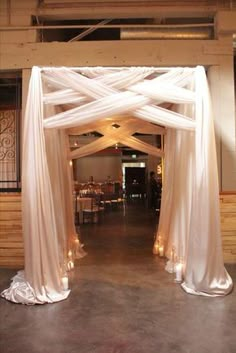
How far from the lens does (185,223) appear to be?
4.24 m

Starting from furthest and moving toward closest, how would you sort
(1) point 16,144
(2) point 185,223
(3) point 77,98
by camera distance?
(1) point 16,144 < (2) point 185,223 < (3) point 77,98

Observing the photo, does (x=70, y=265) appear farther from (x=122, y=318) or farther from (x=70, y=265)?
(x=122, y=318)

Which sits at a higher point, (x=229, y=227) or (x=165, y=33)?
(x=165, y=33)

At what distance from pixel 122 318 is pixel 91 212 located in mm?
5990

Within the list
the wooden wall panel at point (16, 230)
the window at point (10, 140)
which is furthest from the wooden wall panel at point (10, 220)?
the window at point (10, 140)

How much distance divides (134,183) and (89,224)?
9.04 meters

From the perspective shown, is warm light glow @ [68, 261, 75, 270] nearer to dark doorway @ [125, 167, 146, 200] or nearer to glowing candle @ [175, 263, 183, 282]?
glowing candle @ [175, 263, 183, 282]

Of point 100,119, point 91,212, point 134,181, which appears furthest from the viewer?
point 134,181

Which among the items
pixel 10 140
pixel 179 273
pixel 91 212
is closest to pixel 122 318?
pixel 179 273

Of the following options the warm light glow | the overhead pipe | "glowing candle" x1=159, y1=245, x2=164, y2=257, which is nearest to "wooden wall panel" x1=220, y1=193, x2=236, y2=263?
"glowing candle" x1=159, y1=245, x2=164, y2=257

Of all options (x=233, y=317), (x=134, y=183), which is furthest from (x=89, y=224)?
(x=134, y=183)

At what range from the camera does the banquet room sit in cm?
292

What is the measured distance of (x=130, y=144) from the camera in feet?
17.4

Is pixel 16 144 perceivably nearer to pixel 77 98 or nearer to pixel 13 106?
pixel 13 106
